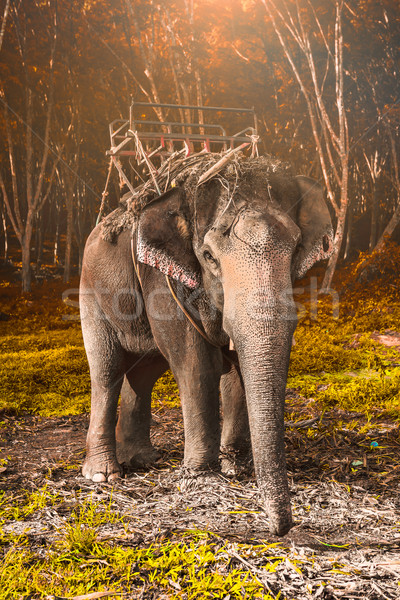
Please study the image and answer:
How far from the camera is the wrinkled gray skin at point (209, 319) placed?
2877 mm

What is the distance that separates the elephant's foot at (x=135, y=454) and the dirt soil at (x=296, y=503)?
11cm

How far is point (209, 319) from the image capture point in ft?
11.8

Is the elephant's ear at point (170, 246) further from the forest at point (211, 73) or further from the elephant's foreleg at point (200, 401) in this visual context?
the forest at point (211, 73)

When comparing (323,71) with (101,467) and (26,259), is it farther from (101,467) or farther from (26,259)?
(101,467)

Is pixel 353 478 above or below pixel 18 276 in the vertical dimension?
below

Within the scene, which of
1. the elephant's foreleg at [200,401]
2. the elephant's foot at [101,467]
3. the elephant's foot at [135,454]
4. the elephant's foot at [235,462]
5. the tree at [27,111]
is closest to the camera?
the elephant's foreleg at [200,401]

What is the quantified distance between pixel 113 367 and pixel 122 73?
12646 millimetres

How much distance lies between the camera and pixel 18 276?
17.5 m

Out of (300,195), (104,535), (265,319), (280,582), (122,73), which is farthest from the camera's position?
(122,73)

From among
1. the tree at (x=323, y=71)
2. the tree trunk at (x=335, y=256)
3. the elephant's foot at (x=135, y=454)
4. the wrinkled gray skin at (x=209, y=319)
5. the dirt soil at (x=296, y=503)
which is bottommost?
the dirt soil at (x=296, y=503)

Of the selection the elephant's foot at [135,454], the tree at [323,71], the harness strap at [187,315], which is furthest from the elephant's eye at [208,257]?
the tree at [323,71]

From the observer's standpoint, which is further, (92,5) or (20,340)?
(92,5)

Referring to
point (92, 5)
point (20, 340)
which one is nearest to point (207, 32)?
point (92, 5)

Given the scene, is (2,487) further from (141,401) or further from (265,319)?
(265,319)
